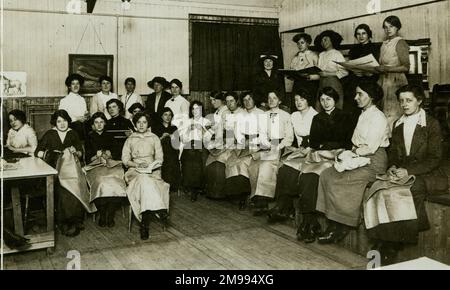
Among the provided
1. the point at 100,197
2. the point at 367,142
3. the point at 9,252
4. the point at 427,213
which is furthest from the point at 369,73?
the point at 9,252

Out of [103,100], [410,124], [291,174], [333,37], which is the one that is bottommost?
[291,174]

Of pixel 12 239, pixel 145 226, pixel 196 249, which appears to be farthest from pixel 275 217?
pixel 12 239

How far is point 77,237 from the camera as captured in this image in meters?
4.32

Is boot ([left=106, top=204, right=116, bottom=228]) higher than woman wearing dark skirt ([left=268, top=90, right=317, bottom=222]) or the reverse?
the reverse

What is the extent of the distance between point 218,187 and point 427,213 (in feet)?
8.83

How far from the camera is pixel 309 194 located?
4.14 m

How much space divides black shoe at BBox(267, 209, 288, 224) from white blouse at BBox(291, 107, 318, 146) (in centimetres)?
95

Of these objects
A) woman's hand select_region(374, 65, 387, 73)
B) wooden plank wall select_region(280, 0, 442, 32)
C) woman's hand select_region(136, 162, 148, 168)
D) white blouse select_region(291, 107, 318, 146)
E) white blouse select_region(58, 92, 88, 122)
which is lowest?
woman's hand select_region(136, 162, 148, 168)

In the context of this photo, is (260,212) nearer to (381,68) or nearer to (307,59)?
(381,68)

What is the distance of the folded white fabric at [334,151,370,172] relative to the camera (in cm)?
382

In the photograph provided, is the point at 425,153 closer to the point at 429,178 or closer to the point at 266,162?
the point at 429,178

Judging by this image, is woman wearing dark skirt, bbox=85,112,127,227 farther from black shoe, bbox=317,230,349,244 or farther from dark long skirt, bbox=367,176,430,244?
dark long skirt, bbox=367,176,430,244

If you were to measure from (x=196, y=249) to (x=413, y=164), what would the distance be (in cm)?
197

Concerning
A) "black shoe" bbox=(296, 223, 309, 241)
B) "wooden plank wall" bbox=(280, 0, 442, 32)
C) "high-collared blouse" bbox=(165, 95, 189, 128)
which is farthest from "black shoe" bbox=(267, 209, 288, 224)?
"wooden plank wall" bbox=(280, 0, 442, 32)
